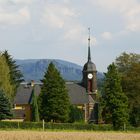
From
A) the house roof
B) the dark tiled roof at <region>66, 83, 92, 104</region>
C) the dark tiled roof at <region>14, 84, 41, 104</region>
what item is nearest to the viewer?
the dark tiled roof at <region>66, 83, 92, 104</region>

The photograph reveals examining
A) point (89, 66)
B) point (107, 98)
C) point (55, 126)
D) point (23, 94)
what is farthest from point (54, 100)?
point (23, 94)

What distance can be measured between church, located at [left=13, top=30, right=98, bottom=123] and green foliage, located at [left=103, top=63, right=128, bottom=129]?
33887 mm

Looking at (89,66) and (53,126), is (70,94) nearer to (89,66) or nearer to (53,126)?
(89,66)

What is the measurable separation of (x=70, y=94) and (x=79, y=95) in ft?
5.70

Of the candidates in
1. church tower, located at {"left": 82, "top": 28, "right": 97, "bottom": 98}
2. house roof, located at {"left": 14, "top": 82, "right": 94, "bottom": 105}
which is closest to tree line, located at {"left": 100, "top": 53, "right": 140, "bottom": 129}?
house roof, located at {"left": 14, "top": 82, "right": 94, "bottom": 105}

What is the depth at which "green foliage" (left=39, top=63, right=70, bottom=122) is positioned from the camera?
248 feet

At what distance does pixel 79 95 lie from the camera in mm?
104750

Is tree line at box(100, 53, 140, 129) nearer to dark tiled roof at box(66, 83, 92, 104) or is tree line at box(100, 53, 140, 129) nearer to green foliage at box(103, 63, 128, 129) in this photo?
green foliage at box(103, 63, 128, 129)

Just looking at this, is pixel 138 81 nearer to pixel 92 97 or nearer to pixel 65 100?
pixel 65 100

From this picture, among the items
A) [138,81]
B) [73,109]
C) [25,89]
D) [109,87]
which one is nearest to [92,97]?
[25,89]

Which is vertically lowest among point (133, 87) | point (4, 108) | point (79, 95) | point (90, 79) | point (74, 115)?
point (74, 115)

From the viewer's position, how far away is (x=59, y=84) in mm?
76812

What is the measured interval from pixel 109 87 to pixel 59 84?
37.6 feet

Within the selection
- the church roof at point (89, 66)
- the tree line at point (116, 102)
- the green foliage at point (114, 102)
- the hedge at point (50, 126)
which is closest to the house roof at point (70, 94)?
the church roof at point (89, 66)
